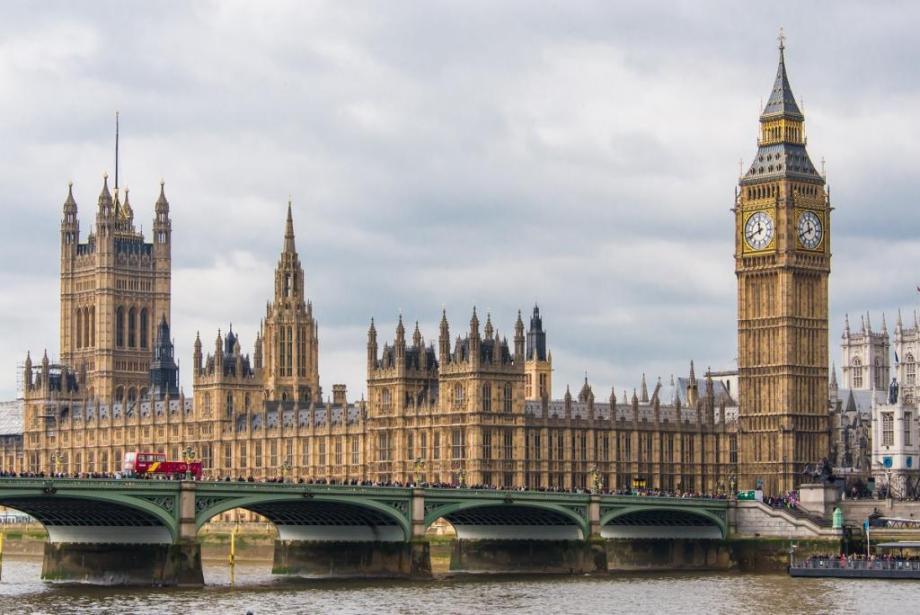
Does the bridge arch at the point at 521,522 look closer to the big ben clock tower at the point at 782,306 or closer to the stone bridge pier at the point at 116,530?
the stone bridge pier at the point at 116,530

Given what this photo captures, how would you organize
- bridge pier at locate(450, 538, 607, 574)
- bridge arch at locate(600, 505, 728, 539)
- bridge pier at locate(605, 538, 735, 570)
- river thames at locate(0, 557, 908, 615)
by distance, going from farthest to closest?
bridge arch at locate(600, 505, 728, 539) < bridge pier at locate(605, 538, 735, 570) < bridge pier at locate(450, 538, 607, 574) < river thames at locate(0, 557, 908, 615)

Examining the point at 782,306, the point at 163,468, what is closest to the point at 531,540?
the point at 163,468

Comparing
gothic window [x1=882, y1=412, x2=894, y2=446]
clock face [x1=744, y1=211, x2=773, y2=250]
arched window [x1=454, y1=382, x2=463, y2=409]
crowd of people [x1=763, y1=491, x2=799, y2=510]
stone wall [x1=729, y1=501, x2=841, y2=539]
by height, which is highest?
clock face [x1=744, y1=211, x2=773, y2=250]

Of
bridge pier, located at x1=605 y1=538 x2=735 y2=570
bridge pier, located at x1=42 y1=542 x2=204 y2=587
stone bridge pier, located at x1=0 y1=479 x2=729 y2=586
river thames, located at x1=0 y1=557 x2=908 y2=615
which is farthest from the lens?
bridge pier, located at x1=605 y1=538 x2=735 y2=570

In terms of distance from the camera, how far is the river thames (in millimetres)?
98125

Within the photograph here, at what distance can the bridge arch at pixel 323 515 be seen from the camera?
110938 millimetres

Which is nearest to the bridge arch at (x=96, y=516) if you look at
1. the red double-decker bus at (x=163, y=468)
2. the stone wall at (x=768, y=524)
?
the red double-decker bus at (x=163, y=468)

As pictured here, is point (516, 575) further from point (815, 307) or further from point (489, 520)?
point (815, 307)

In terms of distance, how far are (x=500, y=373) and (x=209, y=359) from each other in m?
46.1

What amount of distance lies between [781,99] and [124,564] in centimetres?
7660

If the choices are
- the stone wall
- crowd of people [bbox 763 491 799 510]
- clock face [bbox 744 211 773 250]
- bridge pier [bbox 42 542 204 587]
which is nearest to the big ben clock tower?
clock face [bbox 744 211 773 250]

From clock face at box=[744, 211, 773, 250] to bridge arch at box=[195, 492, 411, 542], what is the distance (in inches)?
2117

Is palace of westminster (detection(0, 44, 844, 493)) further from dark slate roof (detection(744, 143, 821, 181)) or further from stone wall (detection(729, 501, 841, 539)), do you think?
stone wall (detection(729, 501, 841, 539))

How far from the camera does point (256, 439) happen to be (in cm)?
18375
